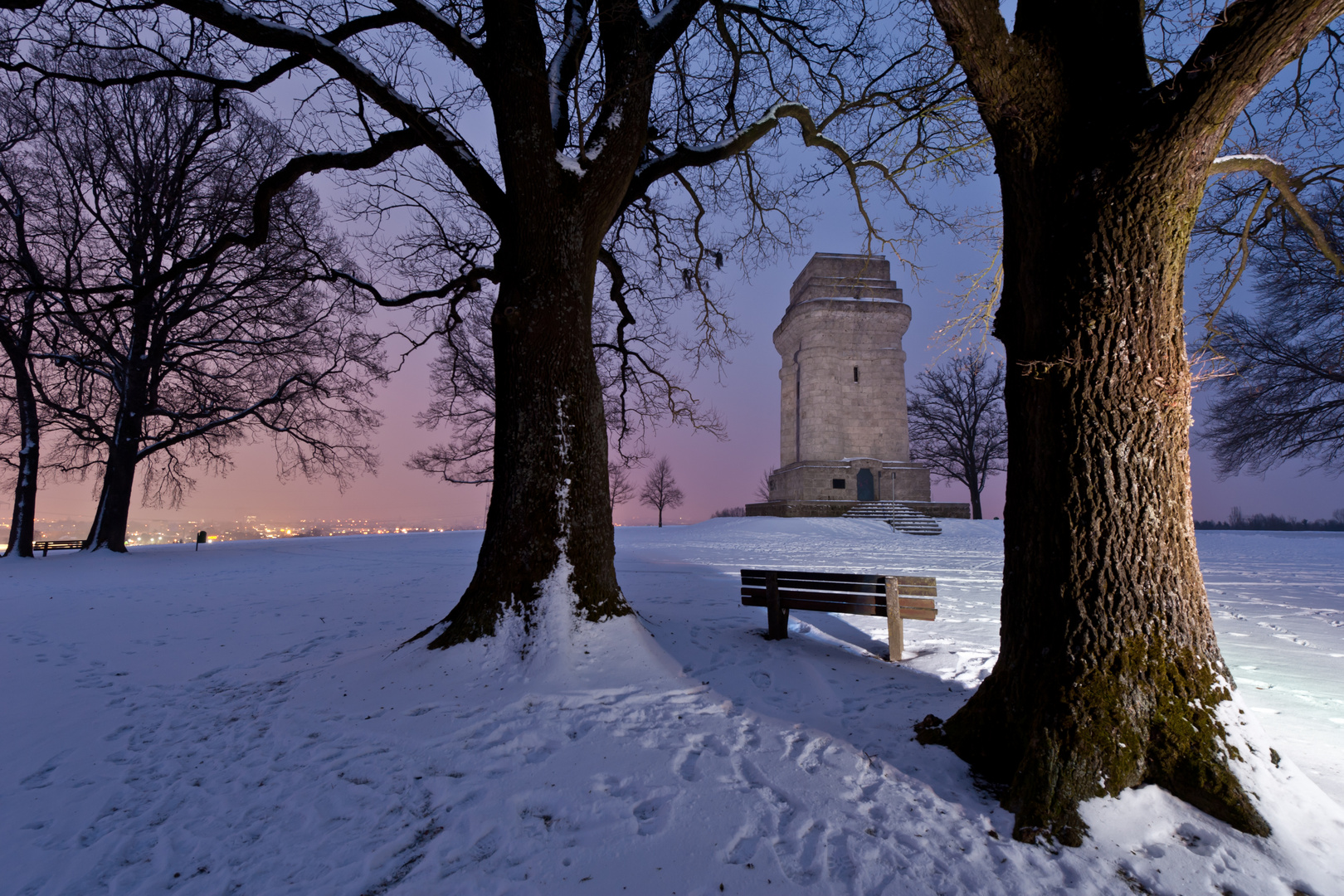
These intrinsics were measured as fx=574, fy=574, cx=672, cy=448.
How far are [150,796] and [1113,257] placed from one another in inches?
235

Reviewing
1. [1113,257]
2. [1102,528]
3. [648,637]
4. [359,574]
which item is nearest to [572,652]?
[648,637]

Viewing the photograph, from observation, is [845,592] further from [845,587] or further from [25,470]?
[25,470]

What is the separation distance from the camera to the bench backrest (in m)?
5.80

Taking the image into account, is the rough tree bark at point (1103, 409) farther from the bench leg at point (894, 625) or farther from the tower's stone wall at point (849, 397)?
the tower's stone wall at point (849, 397)

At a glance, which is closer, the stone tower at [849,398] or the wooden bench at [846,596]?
the wooden bench at [846,596]

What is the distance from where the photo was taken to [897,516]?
2461 cm

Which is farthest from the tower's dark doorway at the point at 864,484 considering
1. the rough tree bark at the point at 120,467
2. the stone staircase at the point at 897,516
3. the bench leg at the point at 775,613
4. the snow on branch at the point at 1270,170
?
the rough tree bark at the point at 120,467

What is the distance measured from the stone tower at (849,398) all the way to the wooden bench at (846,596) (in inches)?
808

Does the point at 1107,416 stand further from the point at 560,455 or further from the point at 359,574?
the point at 359,574

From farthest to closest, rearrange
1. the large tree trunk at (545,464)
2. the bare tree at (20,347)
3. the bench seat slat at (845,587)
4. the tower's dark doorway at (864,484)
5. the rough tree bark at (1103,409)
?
the tower's dark doorway at (864,484)
the bare tree at (20,347)
the bench seat slat at (845,587)
the large tree trunk at (545,464)
the rough tree bark at (1103,409)

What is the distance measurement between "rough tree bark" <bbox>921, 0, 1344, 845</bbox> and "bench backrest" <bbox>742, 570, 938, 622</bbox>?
2463 millimetres

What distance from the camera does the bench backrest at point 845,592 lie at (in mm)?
5801

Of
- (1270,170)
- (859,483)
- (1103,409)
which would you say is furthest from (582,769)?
(859,483)

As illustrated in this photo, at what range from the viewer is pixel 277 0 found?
5.57 meters
